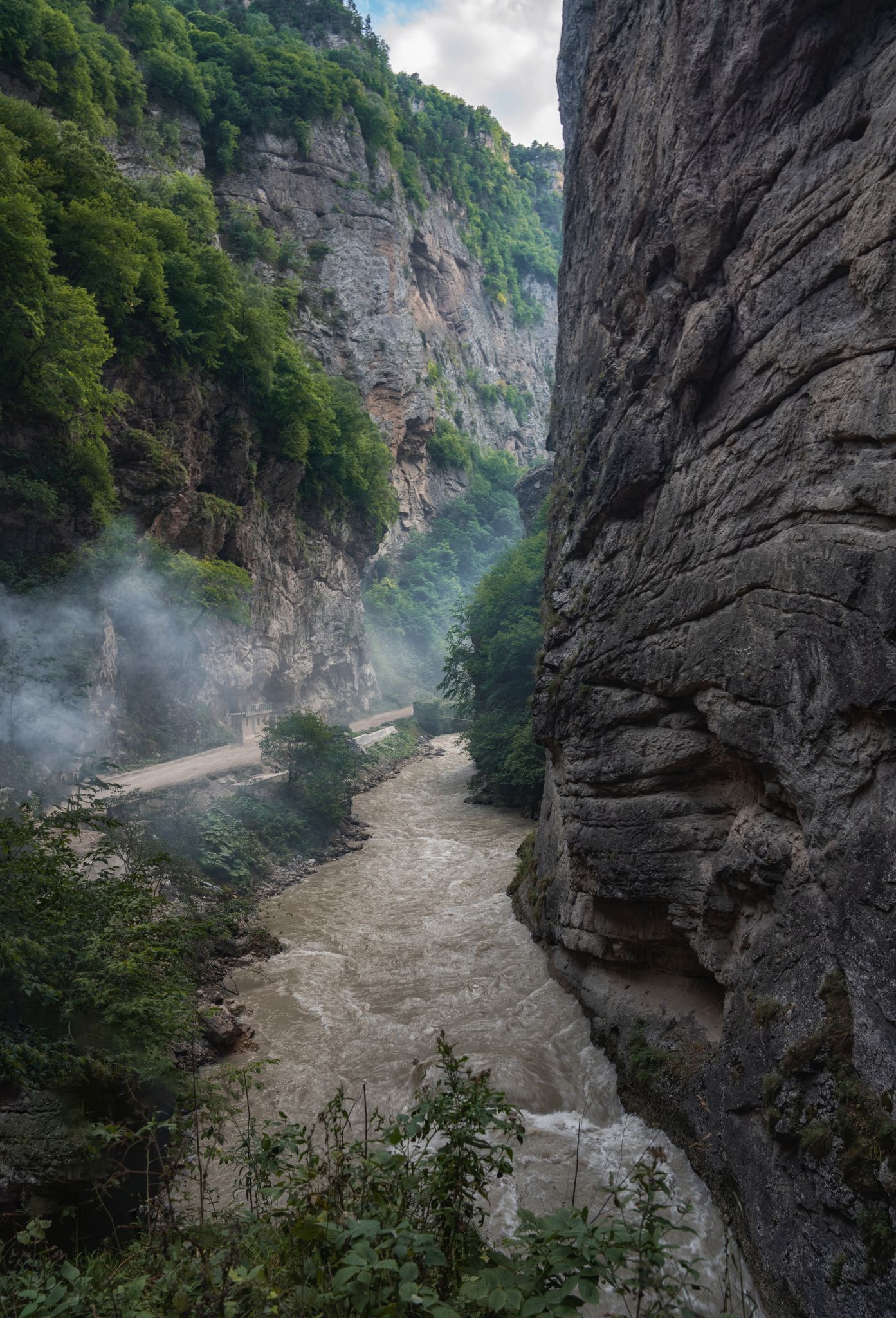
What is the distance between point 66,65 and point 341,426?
57.7 ft

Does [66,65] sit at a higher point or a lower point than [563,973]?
higher

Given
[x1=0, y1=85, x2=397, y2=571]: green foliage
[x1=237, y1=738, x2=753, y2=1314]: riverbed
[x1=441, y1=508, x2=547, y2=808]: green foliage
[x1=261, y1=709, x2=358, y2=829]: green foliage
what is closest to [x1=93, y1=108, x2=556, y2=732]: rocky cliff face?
[x1=0, y1=85, x2=397, y2=571]: green foliage

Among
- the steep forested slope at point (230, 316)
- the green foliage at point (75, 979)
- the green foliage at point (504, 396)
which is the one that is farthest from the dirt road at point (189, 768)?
the green foliage at point (504, 396)

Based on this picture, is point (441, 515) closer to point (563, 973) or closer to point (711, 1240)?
point (563, 973)

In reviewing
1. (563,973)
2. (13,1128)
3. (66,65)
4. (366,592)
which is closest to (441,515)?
(366,592)

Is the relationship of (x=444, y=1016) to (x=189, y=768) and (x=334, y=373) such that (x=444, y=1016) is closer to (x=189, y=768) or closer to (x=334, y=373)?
(x=189, y=768)

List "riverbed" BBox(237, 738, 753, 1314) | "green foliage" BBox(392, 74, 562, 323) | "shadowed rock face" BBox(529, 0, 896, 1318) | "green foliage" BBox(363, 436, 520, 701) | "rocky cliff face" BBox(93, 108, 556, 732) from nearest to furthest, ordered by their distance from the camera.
A: "shadowed rock face" BBox(529, 0, 896, 1318) < "riverbed" BBox(237, 738, 753, 1314) < "rocky cliff face" BBox(93, 108, 556, 732) < "green foliage" BBox(363, 436, 520, 701) < "green foliage" BBox(392, 74, 562, 323)

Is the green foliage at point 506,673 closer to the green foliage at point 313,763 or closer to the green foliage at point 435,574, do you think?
the green foliage at point 313,763

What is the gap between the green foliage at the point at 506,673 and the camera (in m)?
22.2

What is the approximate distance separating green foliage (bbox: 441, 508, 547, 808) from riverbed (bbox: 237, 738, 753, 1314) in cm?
470

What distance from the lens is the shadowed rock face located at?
5203 mm

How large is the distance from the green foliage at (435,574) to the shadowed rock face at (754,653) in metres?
37.0

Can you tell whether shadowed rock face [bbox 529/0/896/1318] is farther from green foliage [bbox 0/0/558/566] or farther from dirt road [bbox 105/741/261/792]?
green foliage [bbox 0/0/558/566]

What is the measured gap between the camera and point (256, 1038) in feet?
31.8
